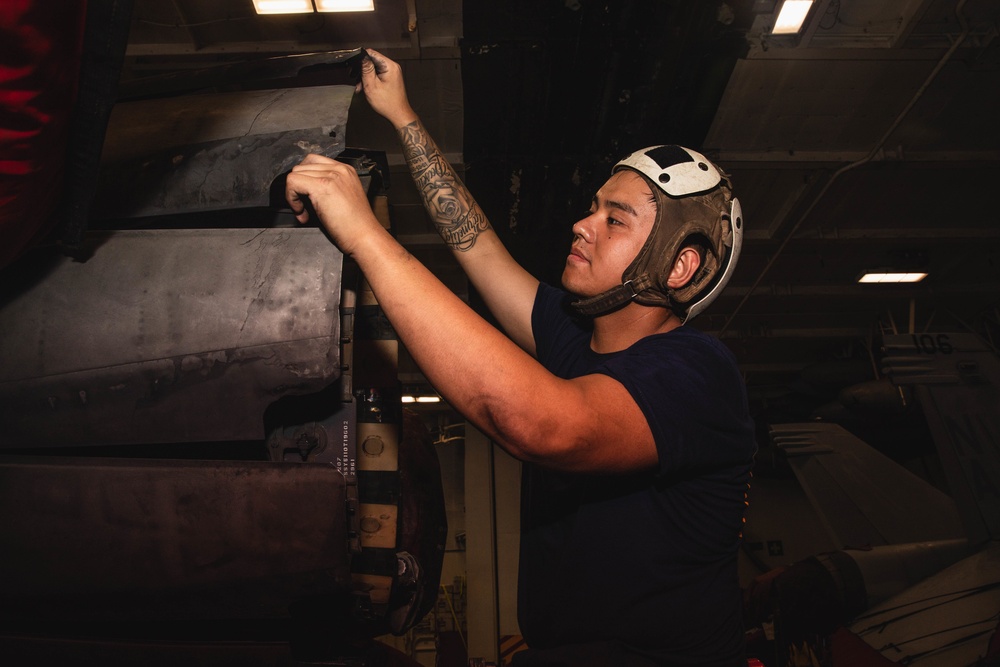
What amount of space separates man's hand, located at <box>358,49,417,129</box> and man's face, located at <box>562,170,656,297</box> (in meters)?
0.77

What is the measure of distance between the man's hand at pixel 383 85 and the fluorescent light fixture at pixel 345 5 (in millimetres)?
2543

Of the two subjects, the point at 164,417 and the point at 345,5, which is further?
the point at 345,5

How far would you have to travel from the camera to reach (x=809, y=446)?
24.1 ft

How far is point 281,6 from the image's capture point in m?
3.94

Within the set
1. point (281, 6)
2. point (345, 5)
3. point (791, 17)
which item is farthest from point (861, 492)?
point (281, 6)

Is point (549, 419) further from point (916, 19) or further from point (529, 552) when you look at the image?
point (916, 19)

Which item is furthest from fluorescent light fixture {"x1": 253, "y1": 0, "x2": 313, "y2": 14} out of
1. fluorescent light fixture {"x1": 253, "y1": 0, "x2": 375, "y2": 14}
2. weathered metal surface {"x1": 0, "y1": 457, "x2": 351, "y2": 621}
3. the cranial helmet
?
weathered metal surface {"x1": 0, "y1": 457, "x2": 351, "y2": 621}

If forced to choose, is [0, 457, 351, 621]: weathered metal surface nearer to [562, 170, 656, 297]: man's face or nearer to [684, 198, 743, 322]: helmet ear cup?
[562, 170, 656, 297]: man's face

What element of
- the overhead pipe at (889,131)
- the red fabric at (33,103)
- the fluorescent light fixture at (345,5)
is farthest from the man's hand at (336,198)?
the overhead pipe at (889,131)

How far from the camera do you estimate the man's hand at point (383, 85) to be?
1.89 meters

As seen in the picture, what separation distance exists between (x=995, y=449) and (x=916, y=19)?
3.95 m

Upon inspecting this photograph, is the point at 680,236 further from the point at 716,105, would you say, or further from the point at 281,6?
the point at 281,6

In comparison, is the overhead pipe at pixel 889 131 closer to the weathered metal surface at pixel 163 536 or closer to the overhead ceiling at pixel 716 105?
the overhead ceiling at pixel 716 105

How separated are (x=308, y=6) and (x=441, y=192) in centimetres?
288
